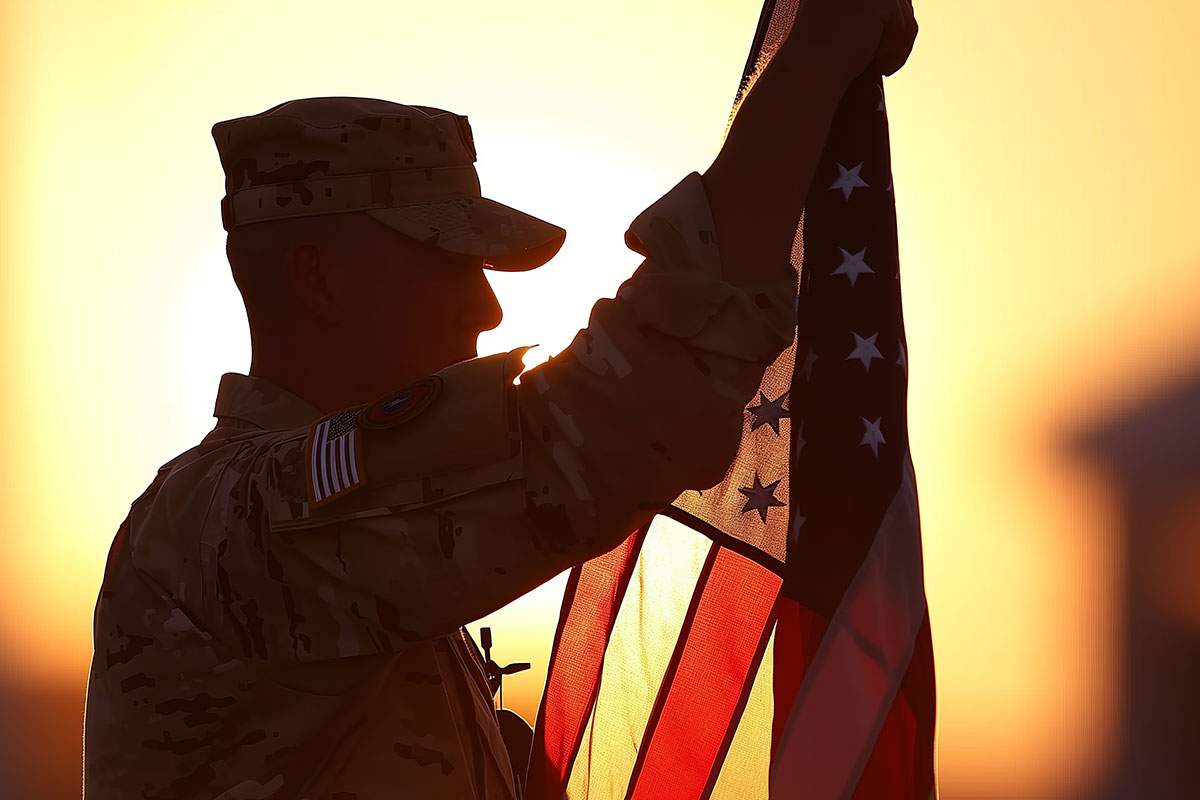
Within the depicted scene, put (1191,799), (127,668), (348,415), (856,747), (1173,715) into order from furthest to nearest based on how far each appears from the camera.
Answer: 1. (1173,715)
2. (1191,799)
3. (856,747)
4. (127,668)
5. (348,415)

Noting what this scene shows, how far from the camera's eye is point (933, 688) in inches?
86.3

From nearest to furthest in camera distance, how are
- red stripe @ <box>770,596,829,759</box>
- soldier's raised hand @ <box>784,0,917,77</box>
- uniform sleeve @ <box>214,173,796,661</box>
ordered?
uniform sleeve @ <box>214,173,796,661</box>
soldier's raised hand @ <box>784,0,917,77</box>
red stripe @ <box>770,596,829,759</box>

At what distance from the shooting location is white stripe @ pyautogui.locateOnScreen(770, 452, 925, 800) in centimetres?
214

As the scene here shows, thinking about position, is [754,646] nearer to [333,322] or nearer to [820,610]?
[820,610]

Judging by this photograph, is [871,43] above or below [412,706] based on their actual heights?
above

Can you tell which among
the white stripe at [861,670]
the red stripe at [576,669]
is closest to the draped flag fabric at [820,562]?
the white stripe at [861,670]

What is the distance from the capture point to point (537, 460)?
1.28 metres

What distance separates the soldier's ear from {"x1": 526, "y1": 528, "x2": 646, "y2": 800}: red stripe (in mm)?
970

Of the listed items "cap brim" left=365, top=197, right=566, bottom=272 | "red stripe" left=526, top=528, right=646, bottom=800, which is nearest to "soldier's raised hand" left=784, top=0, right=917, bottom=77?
"cap brim" left=365, top=197, right=566, bottom=272

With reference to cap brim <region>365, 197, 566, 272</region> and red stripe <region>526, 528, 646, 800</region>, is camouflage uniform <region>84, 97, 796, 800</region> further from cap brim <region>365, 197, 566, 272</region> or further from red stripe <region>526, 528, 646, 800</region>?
red stripe <region>526, 528, 646, 800</region>

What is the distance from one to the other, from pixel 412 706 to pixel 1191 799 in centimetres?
3633

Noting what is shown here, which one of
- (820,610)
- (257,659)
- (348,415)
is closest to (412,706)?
(257,659)

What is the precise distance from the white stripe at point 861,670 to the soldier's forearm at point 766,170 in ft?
3.10

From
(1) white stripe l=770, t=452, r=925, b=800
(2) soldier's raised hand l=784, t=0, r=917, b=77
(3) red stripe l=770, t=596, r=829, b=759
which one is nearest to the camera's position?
(2) soldier's raised hand l=784, t=0, r=917, b=77
